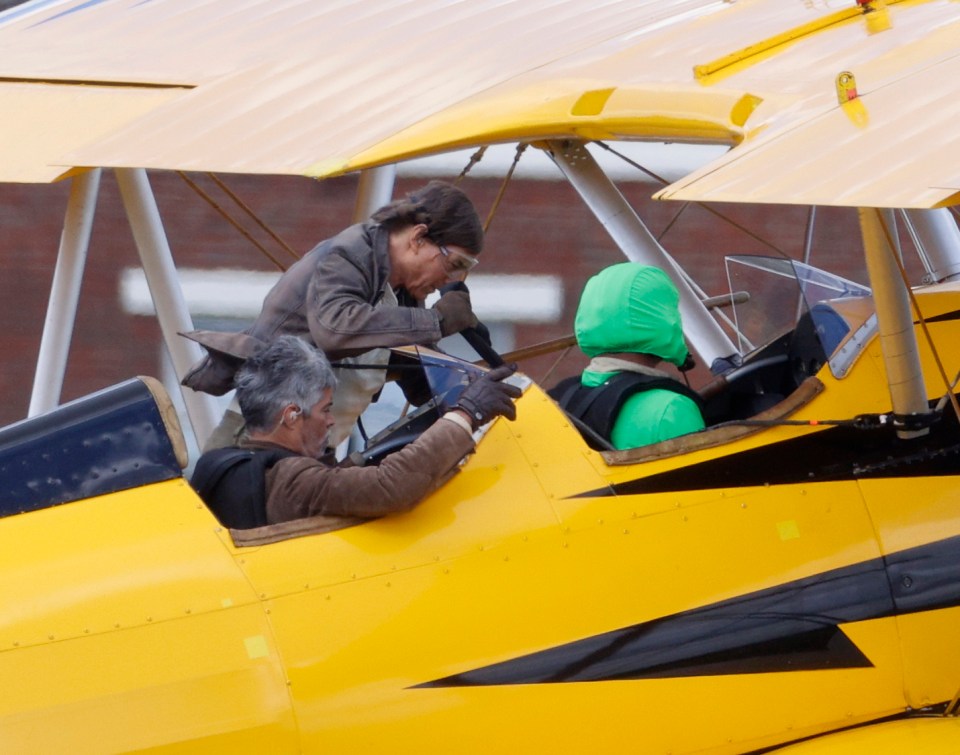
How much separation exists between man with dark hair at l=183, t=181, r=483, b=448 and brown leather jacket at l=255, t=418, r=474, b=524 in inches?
14.4

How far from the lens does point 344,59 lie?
215 inches

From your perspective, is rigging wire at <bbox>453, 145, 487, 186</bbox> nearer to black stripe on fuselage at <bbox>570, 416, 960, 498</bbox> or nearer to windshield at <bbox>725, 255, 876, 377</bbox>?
windshield at <bbox>725, 255, 876, 377</bbox>

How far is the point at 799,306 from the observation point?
4281 millimetres

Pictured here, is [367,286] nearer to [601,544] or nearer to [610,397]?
[610,397]

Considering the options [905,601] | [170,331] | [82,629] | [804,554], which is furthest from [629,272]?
[170,331]

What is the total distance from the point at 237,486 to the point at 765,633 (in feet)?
4.52

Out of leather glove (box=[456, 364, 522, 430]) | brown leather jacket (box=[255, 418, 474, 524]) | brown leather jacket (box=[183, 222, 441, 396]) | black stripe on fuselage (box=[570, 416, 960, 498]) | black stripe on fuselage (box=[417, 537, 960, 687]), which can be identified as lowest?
black stripe on fuselage (box=[417, 537, 960, 687])

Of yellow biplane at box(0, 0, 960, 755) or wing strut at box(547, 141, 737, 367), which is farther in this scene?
wing strut at box(547, 141, 737, 367)

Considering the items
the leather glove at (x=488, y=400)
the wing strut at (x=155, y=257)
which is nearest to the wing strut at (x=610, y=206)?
the leather glove at (x=488, y=400)

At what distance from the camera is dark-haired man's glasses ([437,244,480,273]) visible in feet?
13.3

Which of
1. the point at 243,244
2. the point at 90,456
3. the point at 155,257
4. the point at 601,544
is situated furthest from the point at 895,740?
the point at 243,244

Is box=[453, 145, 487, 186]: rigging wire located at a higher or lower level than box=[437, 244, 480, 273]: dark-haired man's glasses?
higher

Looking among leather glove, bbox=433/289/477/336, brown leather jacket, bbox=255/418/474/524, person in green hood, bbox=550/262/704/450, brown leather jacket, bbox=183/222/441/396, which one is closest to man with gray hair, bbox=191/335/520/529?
brown leather jacket, bbox=255/418/474/524

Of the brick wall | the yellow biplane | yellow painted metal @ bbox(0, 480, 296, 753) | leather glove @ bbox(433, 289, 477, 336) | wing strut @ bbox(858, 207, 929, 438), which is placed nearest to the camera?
yellow painted metal @ bbox(0, 480, 296, 753)
